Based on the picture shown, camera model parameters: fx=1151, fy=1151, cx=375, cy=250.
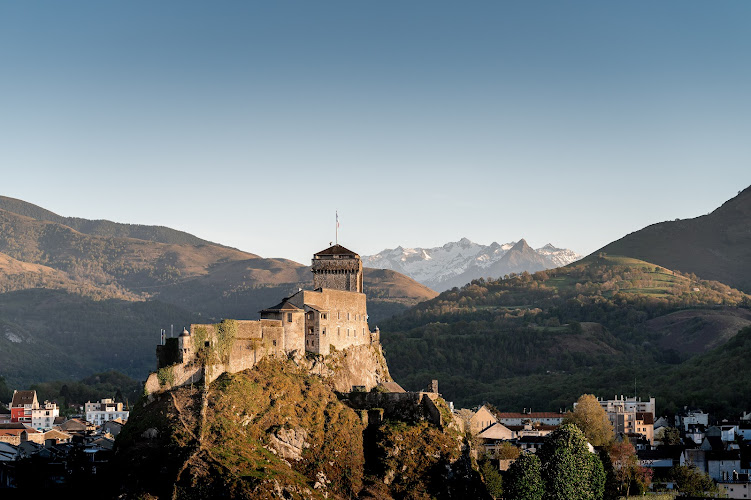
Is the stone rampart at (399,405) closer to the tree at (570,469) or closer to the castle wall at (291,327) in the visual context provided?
the castle wall at (291,327)

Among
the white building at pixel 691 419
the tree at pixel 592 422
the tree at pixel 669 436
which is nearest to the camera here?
the tree at pixel 592 422

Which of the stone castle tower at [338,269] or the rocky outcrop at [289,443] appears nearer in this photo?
the rocky outcrop at [289,443]

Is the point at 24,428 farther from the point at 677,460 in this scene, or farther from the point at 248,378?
the point at 677,460

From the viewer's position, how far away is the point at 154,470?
329 feet

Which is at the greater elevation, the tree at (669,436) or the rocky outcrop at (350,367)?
the rocky outcrop at (350,367)

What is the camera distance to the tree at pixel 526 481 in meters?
116

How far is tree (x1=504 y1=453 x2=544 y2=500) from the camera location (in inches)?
4557

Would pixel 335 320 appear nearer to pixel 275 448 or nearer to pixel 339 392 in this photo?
pixel 339 392

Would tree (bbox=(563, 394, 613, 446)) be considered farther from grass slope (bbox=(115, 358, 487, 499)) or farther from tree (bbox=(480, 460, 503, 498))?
grass slope (bbox=(115, 358, 487, 499))

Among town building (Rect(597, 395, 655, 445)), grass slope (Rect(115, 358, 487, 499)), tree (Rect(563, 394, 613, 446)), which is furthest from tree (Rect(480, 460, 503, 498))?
town building (Rect(597, 395, 655, 445))

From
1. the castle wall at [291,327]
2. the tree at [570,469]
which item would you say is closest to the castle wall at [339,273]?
the castle wall at [291,327]

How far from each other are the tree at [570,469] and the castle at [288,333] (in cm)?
2433

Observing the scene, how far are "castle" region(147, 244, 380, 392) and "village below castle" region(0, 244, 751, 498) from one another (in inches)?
4.1

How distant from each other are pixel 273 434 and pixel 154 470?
12070 mm
